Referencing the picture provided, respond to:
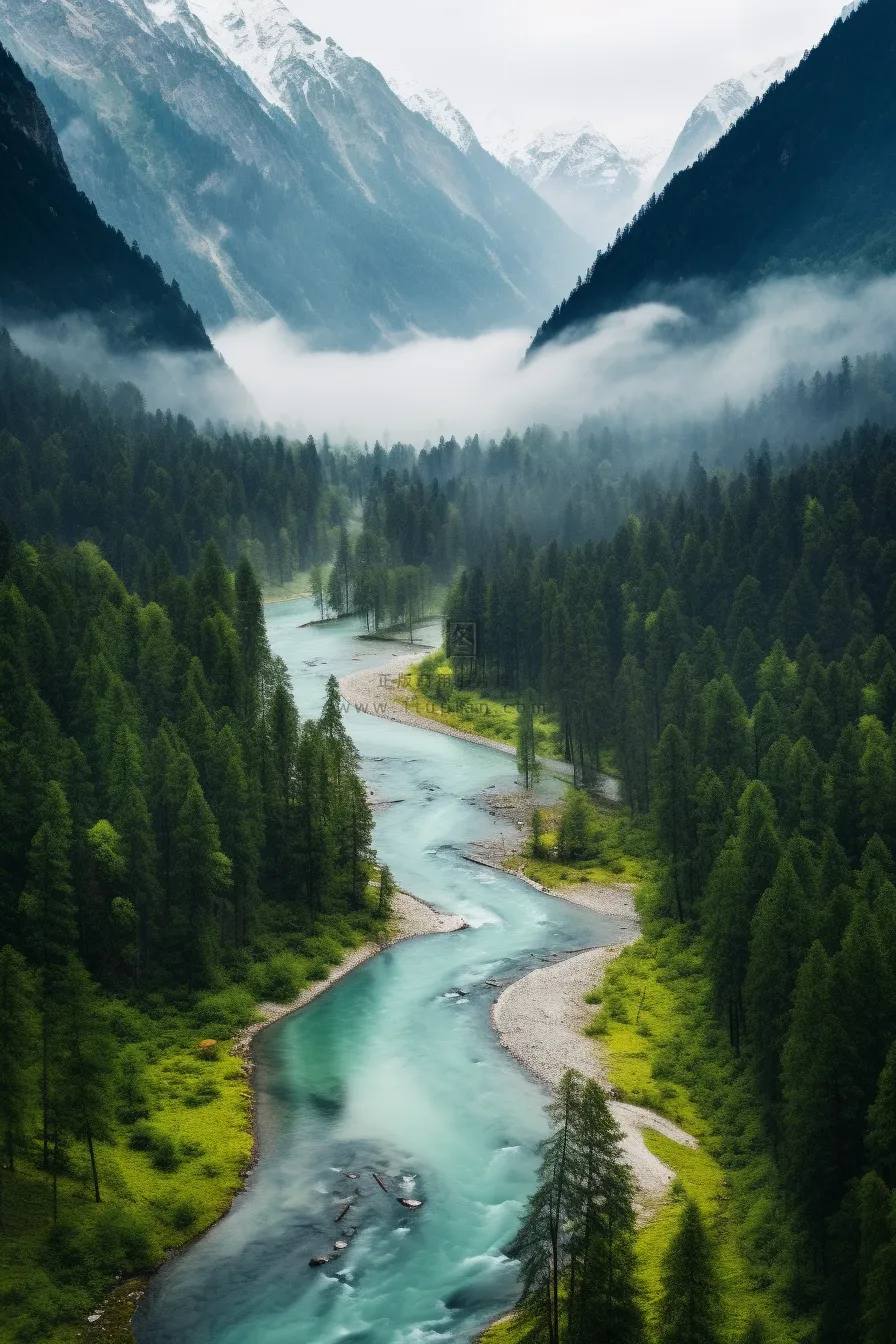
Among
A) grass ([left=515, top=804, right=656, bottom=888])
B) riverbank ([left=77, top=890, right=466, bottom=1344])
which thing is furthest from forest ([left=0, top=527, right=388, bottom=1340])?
grass ([left=515, top=804, right=656, bottom=888])

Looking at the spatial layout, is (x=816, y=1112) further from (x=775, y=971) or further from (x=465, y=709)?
(x=465, y=709)

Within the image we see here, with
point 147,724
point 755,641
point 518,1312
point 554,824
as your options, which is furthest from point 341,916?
point 755,641

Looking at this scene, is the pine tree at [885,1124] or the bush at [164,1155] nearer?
the pine tree at [885,1124]

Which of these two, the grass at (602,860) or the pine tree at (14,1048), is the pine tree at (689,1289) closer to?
the pine tree at (14,1048)

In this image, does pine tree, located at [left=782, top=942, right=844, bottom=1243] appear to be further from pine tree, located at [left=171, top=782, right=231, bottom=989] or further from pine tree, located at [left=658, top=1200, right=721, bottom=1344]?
pine tree, located at [left=171, top=782, right=231, bottom=989]

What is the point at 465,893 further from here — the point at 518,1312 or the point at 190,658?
the point at 518,1312

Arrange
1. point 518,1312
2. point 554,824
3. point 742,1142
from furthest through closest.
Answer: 1. point 554,824
2. point 742,1142
3. point 518,1312

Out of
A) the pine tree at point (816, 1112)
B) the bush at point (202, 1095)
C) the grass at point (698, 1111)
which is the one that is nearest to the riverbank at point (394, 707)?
the grass at point (698, 1111)
